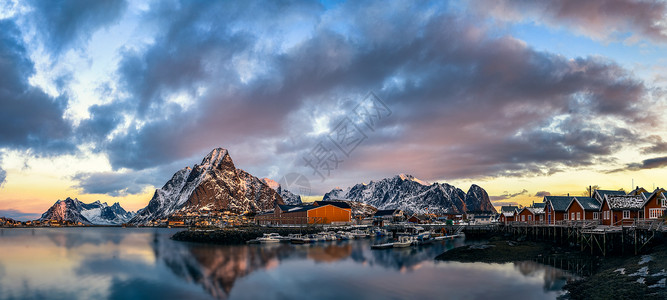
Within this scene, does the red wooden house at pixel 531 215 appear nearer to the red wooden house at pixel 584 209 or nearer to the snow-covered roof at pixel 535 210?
the snow-covered roof at pixel 535 210

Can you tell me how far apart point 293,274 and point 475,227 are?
6977cm

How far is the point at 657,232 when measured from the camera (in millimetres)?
44438

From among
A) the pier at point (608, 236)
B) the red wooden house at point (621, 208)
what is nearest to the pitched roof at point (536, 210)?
the pier at point (608, 236)

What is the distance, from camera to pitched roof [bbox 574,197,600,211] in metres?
64.2

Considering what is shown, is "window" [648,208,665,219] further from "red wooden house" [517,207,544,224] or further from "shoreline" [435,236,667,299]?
"red wooden house" [517,207,544,224]

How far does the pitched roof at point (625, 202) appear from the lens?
2279 inches

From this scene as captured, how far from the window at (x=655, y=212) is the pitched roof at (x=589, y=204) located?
9.66 meters

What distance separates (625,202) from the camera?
5888cm

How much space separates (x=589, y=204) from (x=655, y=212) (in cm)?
1193

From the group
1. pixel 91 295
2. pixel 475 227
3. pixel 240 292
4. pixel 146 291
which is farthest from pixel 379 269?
pixel 475 227

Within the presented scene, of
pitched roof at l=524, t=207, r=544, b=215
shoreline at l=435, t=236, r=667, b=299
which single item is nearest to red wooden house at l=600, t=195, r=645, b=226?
shoreline at l=435, t=236, r=667, b=299

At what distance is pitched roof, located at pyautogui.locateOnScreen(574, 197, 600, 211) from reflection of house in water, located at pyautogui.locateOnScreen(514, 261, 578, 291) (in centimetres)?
2342

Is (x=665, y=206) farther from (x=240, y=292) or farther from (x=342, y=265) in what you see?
(x=240, y=292)

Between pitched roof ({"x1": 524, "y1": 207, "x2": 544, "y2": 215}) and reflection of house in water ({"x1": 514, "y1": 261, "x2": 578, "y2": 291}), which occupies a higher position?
pitched roof ({"x1": 524, "y1": 207, "x2": 544, "y2": 215})
